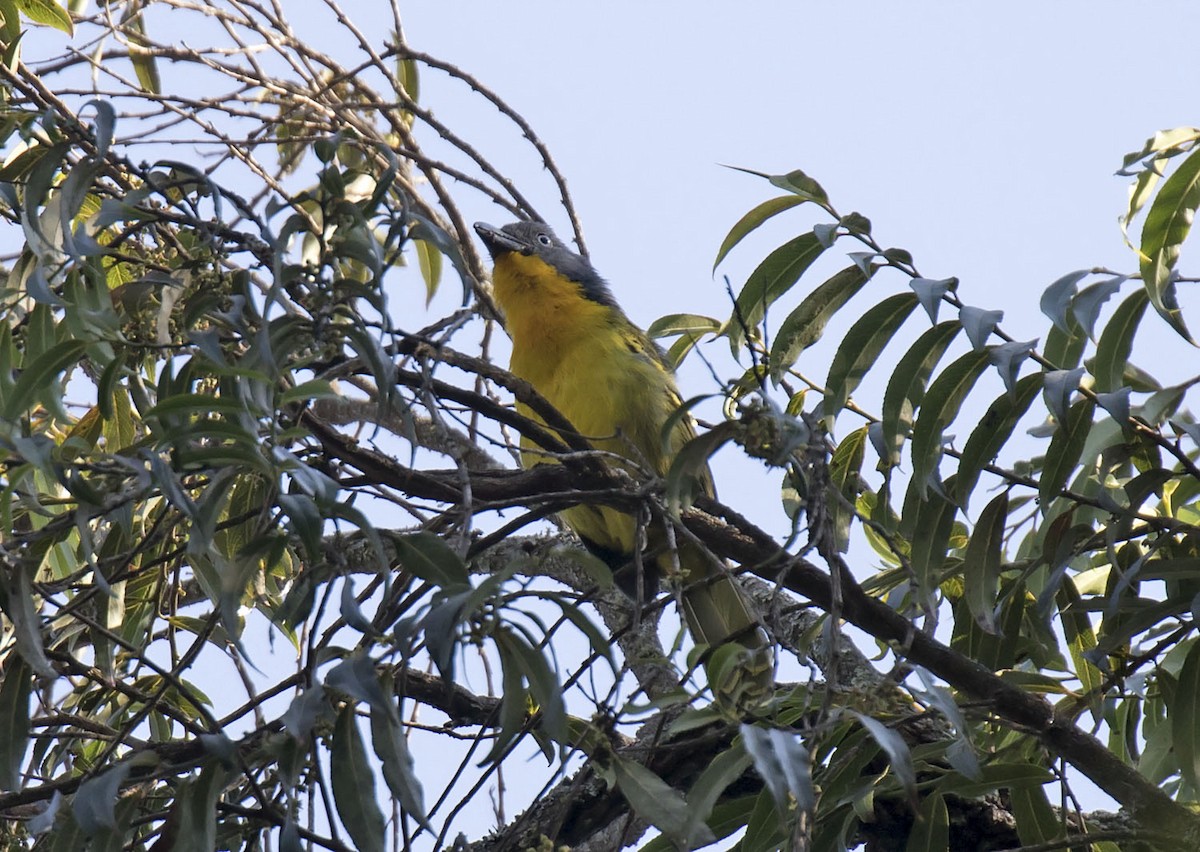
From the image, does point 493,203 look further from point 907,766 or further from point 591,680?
point 907,766

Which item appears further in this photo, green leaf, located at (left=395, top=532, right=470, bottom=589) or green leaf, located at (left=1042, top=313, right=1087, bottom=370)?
green leaf, located at (left=1042, top=313, right=1087, bottom=370)

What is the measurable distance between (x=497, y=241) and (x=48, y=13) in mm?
2255

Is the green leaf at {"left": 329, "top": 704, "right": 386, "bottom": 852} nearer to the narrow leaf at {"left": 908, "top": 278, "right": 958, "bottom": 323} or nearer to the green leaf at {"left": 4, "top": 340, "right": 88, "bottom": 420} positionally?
the green leaf at {"left": 4, "top": 340, "right": 88, "bottom": 420}

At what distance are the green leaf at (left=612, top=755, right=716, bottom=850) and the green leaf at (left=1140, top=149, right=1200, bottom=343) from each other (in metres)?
1.38

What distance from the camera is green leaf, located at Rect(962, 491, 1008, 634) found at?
8.92 ft

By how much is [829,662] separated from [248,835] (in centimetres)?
105

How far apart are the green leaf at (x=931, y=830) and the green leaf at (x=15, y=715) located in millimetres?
1755

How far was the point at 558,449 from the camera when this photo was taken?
2.74 meters

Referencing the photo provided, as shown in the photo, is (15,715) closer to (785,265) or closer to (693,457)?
(693,457)

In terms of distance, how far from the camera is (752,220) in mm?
2744

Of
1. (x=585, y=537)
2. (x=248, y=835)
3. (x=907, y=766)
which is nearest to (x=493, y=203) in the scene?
(x=585, y=537)

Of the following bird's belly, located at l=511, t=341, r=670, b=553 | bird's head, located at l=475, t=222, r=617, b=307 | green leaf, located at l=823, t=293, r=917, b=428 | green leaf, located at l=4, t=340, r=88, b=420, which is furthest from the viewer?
bird's head, located at l=475, t=222, r=617, b=307

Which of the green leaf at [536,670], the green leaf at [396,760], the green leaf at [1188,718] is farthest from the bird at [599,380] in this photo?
the green leaf at [396,760]

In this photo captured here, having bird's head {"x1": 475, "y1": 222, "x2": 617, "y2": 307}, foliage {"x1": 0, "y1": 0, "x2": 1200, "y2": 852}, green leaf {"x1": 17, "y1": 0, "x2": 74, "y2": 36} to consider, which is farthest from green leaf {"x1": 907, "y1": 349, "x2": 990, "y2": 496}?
bird's head {"x1": 475, "y1": 222, "x2": 617, "y2": 307}
